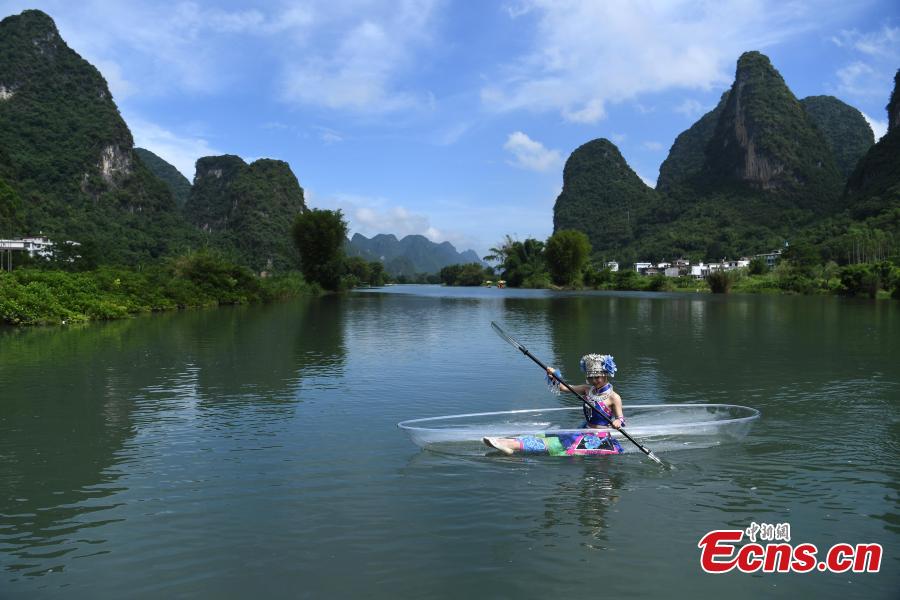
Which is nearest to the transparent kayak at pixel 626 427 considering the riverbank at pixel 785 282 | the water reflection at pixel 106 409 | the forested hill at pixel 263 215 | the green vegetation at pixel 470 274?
the water reflection at pixel 106 409

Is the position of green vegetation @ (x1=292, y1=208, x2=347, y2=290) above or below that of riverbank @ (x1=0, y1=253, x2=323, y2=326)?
above

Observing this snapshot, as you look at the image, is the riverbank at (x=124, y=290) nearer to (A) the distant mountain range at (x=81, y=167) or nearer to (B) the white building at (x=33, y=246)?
(B) the white building at (x=33, y=246)

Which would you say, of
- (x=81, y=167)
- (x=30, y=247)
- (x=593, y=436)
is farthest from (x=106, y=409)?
(x=81, y=167)

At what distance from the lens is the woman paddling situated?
9070 mm

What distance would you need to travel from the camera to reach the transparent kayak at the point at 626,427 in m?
9.20

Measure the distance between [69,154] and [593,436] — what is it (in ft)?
470

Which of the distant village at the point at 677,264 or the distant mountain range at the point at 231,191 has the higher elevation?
the distant mountain range at the point at 231,191

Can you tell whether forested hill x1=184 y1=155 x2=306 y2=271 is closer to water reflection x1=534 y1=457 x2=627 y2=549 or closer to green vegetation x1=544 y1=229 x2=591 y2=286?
green vegetation x1=544 y1=229 x2=591 y2=286

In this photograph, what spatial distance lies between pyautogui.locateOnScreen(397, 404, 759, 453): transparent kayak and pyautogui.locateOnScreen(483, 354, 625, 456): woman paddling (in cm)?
12

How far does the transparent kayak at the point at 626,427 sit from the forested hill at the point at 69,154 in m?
99.8

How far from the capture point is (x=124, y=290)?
39562 mm

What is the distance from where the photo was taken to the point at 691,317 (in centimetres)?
4012

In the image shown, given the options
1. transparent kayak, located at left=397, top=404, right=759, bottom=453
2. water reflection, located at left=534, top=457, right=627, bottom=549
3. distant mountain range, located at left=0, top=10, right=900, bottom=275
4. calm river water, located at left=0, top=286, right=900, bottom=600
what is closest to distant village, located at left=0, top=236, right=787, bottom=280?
distant mountain range, located at left=0, top=10, right=900, bottom=275

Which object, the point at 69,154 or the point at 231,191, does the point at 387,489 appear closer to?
the point at 69,154
